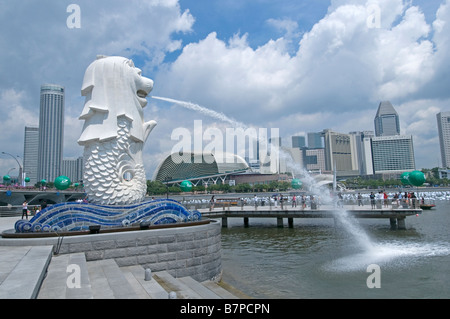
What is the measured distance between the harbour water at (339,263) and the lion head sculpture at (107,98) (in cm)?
731

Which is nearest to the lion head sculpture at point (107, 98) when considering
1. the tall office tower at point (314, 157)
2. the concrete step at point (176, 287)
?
the concrete step at point (176, 287)

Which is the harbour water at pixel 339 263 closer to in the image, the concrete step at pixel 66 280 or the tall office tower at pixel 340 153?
the concrete step at pixel 66 280

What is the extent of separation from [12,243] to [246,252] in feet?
34.2

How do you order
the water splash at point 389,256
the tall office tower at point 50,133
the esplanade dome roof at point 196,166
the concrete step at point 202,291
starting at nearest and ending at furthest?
1. the concrete step at point 202,291
2. the water splash at point 389,256
3. the esplanade dome roof at point 196,166
4. the tall office tower at point 50,133

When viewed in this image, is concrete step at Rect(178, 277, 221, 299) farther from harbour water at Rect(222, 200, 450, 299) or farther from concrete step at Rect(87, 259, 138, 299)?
harbour water at Rect(222, 200, 450, 299)

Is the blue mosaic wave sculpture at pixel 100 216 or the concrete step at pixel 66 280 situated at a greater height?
the blue mosaic wave sculpture at pixel 100 216

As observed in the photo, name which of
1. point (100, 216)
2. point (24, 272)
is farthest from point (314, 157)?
point (24, 272)

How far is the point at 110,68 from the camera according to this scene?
45.5 feet

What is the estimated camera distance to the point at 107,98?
1367cm

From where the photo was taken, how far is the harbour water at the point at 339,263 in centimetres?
981

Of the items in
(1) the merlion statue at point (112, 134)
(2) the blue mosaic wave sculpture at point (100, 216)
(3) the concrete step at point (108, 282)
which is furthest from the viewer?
(1) the merlion statue at point (112, 134)

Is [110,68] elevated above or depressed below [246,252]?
above
